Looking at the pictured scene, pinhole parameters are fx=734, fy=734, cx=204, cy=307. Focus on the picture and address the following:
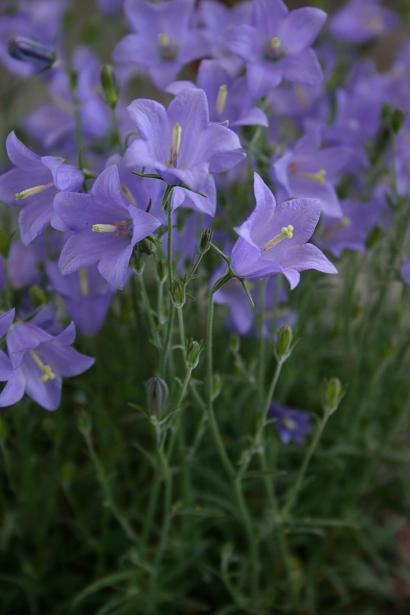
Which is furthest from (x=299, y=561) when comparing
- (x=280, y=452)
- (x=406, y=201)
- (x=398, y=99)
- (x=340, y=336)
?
(x=398, y=99)

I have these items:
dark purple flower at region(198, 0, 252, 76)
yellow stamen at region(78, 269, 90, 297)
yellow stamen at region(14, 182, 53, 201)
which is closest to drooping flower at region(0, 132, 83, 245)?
yellow stamen at region(14, 182, 53, 201)

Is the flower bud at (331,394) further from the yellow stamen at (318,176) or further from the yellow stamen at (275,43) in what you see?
the yellow stamen at (275,43)

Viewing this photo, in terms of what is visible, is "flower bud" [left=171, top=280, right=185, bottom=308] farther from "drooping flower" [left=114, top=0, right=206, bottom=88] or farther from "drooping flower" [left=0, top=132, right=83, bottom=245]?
"drooping flower" [left=114, top=0, right=206, bottom=88]

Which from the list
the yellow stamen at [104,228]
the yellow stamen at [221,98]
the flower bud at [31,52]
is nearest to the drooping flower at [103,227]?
the yellow stamen at [104,228]

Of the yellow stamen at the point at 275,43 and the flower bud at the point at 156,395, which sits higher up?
the yellow stamen at the point at 275,43

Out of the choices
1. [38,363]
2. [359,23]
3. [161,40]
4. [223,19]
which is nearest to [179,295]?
[38,363]
